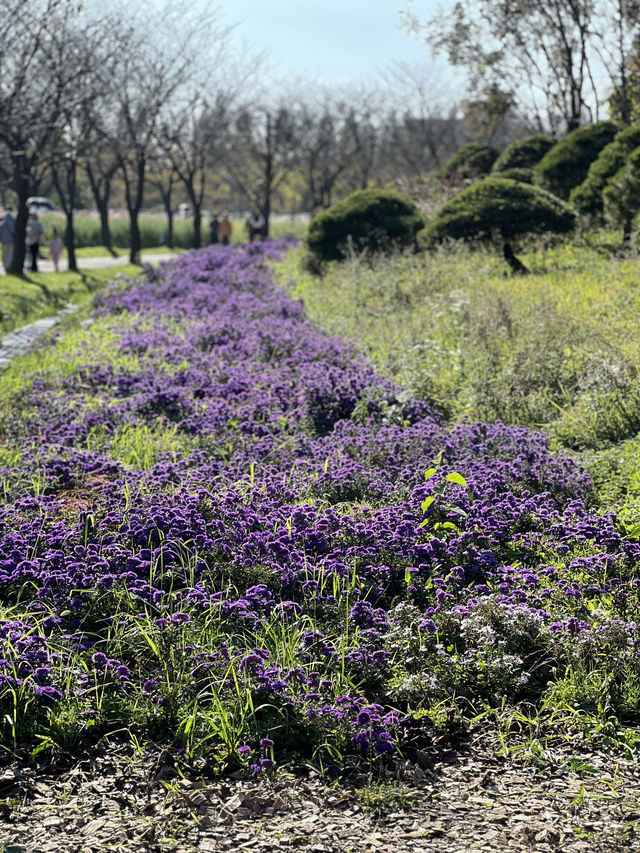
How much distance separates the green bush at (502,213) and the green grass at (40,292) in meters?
7.69

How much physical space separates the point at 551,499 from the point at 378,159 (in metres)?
54.0

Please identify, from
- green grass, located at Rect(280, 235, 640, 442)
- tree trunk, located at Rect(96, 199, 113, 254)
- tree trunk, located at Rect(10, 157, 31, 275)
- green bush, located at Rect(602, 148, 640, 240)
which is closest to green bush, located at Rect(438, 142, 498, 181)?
green bush, located at Rect(602, 148, 640, 240)

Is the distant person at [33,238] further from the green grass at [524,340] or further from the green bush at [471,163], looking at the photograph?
the green grass at [524,340]

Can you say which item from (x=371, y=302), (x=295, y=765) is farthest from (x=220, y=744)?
(x=371, y=302)

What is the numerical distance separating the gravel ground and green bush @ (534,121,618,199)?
57.4ft

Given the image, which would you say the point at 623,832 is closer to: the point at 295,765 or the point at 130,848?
the point at 295,765

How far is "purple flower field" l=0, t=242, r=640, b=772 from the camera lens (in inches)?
142

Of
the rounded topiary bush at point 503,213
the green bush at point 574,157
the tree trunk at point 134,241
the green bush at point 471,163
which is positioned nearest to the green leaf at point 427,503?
the rounded topiary bush at point 503,213

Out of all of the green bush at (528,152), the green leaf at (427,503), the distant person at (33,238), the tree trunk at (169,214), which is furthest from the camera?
the tree trunk at (169,214)

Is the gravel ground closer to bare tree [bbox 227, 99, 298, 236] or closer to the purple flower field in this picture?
the purple flower field

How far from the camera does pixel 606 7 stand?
24000mm

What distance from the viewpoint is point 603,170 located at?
15664 millimetres

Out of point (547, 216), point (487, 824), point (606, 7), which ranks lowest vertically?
point (487, 824)

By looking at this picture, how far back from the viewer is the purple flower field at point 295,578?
11.9ft
